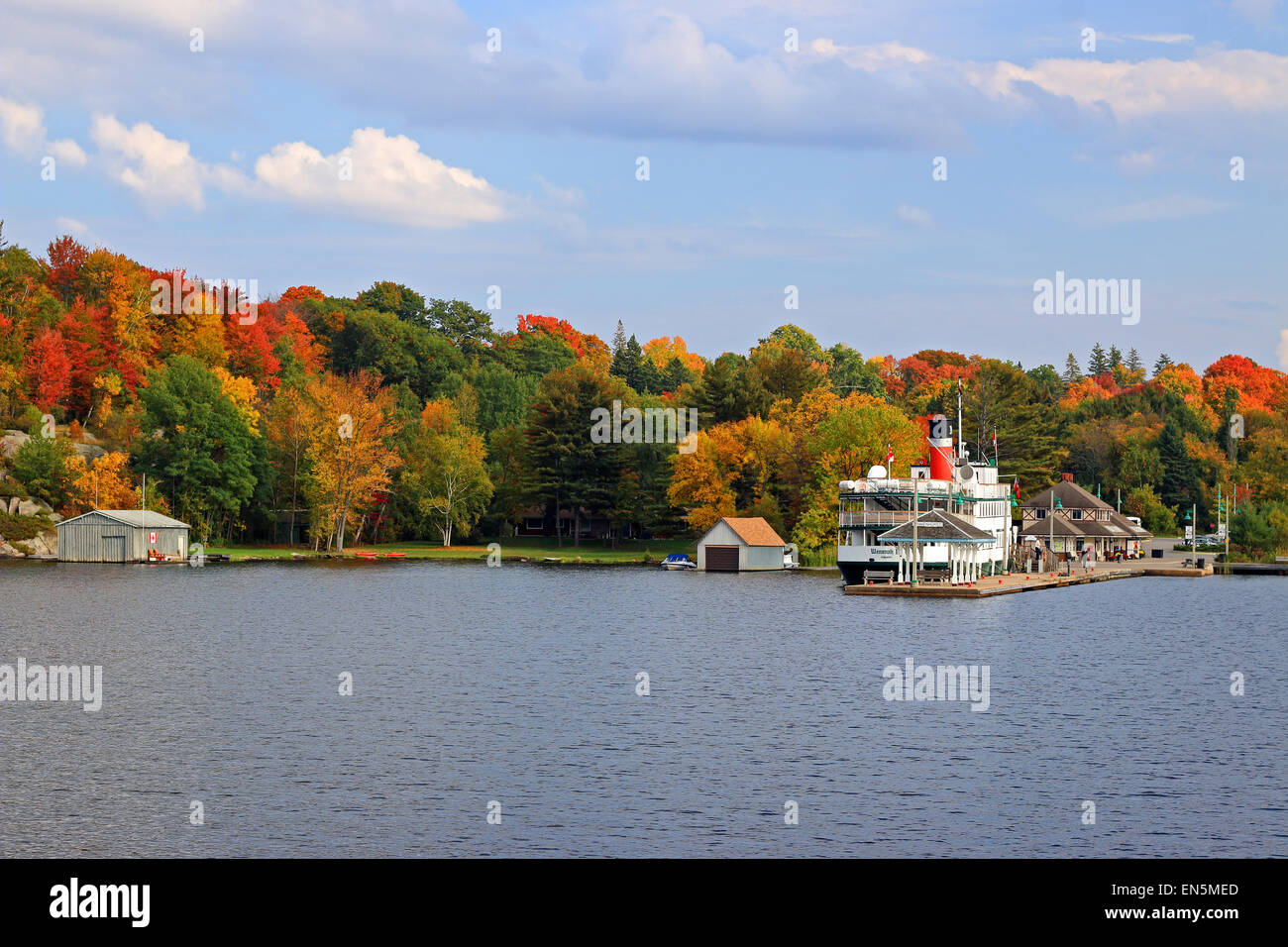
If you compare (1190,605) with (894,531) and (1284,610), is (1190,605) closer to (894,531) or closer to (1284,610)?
(1284,610)

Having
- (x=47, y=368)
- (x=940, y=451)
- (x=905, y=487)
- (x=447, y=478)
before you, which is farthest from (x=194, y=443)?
(x=940, y=451)

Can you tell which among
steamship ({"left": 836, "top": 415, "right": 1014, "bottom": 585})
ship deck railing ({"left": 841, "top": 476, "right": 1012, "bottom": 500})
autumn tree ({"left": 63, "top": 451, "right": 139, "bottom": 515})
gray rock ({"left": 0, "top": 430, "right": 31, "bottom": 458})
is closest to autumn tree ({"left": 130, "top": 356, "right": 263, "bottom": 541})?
autumn tree ({"left": 63, "top": 451, "right": 139, "bottom": 515})

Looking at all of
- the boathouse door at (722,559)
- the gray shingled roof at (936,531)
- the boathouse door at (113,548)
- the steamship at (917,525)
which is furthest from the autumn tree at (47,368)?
the gray shingled roof at (936,531)

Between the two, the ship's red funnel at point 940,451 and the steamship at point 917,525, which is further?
the ship's red funnel at point 940,451

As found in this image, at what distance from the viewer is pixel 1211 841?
93.7ft

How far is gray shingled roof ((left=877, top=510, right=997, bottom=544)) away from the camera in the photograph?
95.7 metres

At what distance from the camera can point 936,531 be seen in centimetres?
9588

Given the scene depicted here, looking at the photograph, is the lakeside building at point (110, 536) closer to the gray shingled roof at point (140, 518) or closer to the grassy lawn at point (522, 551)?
the gray shingled roof at point (140, 518)

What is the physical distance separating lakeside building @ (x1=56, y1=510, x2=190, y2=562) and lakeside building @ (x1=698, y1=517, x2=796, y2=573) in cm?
4914

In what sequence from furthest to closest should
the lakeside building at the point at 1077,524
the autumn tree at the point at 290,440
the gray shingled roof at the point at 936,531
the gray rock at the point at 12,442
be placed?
the lakeside building at the point at 1077,524, the autumn tree at the point at 290,440, the gray rock at the point at 12,442, the gray shingled roof at the point at 936,531

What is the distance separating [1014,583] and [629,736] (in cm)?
6721

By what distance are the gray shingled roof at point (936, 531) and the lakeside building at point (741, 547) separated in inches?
884

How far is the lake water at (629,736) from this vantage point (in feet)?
94.9

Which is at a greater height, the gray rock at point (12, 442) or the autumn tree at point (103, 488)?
the gray rock at point (12, 442)
